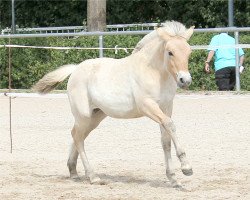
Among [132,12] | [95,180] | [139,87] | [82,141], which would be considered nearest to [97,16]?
[132,12]

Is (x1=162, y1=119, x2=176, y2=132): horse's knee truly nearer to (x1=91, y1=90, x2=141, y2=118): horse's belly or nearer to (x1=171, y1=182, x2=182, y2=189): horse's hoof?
(x1=91, y1=90, x2=141, y2=118): horse's belly

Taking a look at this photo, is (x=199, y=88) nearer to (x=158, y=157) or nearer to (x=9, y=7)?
(x=158, y=157)

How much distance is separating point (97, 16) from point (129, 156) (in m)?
14.2

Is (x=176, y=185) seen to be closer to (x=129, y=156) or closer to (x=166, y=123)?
(x=166, y=123)

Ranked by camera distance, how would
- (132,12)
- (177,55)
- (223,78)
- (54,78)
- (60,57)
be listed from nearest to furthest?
(177,55) < (54,78) < (223,78) < (60,57) < (132,12)

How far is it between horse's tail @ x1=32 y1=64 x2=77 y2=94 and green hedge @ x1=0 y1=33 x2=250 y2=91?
10180 mm

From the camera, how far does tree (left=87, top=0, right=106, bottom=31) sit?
25.2 metres

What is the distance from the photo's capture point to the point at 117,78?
9281mm

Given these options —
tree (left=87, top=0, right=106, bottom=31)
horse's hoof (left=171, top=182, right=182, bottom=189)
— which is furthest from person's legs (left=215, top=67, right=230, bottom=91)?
horse's hoof (left=171, top=182, right=182, bottom=189)

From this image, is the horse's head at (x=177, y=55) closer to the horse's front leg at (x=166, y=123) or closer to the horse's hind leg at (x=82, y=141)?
the horse's front leg at (x=166, y=123)

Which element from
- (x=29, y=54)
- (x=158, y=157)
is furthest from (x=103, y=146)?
(x=29, y=54)

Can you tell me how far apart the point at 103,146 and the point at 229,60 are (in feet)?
22.1

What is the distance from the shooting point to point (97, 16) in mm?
25203

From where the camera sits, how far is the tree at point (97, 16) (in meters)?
25.2
